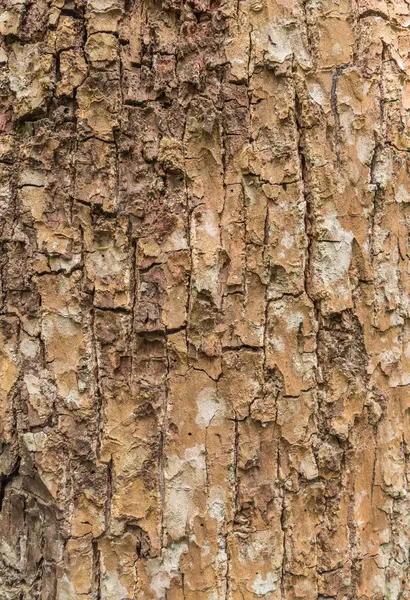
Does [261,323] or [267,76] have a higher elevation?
[267,76]

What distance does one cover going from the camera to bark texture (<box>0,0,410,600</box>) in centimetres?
114

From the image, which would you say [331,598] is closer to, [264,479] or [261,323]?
[264,479]

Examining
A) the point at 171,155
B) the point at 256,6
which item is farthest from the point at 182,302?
the point at 256,6

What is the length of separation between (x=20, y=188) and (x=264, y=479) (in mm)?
843

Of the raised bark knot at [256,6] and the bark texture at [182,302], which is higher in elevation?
the raised bark knot at [256,6]

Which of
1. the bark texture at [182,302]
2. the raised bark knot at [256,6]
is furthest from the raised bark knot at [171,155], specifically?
the raised bark knot at [256,6]

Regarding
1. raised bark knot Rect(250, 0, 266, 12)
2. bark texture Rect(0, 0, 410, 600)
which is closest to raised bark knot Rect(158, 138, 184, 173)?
bark texture Rect(0, 0, 410, 600)

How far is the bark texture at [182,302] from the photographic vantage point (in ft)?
3.73

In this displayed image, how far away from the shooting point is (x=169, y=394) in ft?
3.75

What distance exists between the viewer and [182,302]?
1134mm

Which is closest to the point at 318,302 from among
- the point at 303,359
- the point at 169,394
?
the point at 303,359

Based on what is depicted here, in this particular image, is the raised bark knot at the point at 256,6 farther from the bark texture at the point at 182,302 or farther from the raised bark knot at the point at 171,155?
the raised bark knot at the point at 171,155

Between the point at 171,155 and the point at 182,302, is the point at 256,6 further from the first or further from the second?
the point at 182,302

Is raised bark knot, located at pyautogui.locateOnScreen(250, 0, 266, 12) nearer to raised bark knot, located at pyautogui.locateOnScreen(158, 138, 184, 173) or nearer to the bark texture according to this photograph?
the bark texture
